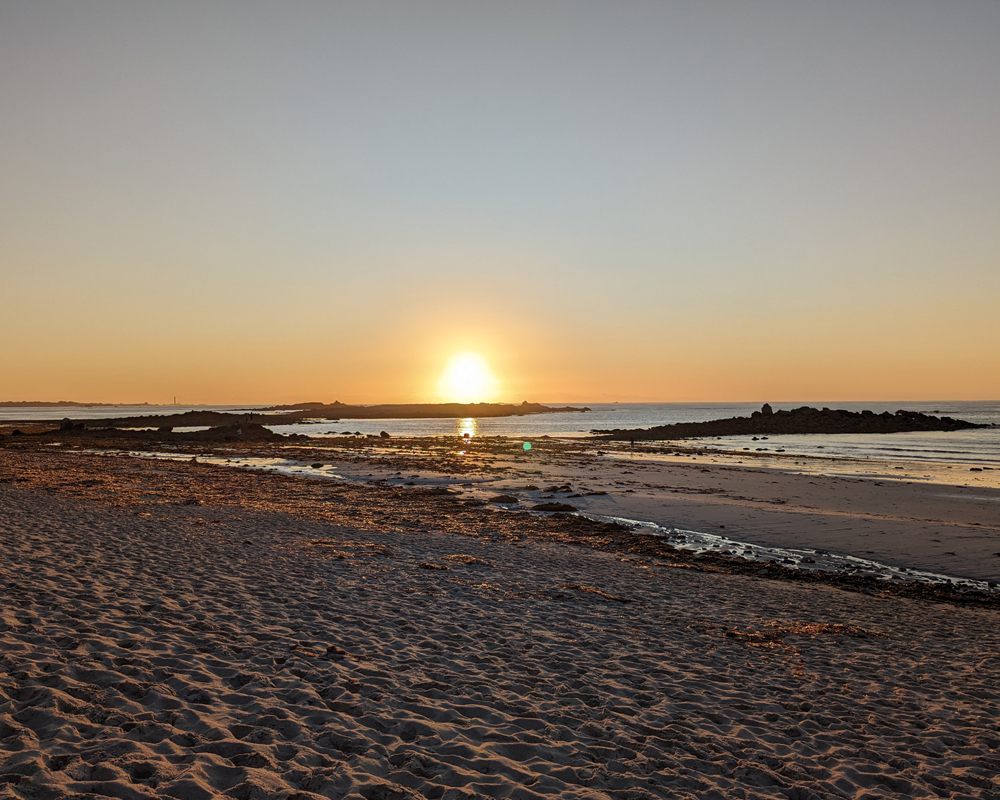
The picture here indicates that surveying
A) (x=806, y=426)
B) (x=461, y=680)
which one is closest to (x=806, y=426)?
(x=806, y=426)

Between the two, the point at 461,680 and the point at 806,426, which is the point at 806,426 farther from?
the point at 461,680

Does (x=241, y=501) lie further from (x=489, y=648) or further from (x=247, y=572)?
(x=489, y=648)

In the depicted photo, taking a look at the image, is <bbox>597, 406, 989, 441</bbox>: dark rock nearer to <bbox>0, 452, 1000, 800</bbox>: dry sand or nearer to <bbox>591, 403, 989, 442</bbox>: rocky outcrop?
<bbox>591, 403, 989, 442</bbox>: rocky outcrop

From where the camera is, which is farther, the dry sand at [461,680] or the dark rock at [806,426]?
the dark rock at [806,426]

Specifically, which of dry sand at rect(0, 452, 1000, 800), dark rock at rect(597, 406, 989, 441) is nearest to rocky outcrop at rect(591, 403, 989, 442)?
dark rock at rect(597, 406, 989, 441)

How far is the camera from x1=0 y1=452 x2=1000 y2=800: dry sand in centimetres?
525

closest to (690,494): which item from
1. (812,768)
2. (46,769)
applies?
(812,768)

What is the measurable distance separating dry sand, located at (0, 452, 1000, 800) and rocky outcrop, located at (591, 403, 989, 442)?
61.2 metres

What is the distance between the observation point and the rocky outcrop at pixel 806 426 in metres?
75.9

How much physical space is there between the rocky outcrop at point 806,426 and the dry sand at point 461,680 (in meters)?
61.2

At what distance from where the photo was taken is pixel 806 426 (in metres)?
79.7

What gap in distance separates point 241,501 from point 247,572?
432 inches

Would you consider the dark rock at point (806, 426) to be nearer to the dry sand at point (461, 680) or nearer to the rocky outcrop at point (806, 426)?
the rocky outcrop at point (806, 426)

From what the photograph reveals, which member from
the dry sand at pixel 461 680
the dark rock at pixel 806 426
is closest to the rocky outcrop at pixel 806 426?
the dark rock at pixel 806 426
